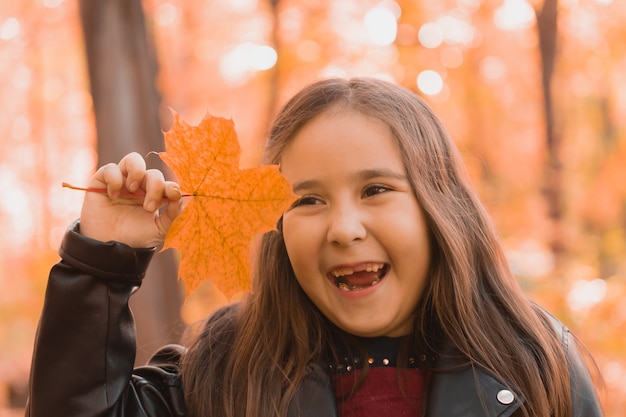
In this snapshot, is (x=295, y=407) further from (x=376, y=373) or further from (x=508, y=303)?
(x=508, y=303)

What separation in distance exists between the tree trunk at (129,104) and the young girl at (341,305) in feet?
9.32

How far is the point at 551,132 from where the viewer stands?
9938 mm

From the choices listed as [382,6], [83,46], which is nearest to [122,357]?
[83,46]

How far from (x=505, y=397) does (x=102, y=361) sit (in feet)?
3.55

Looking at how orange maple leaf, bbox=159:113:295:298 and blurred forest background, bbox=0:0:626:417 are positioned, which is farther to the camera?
blurred forest background, bbox=0:0:626:417

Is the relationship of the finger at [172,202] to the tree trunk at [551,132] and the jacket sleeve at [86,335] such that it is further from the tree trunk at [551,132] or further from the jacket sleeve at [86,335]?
the tree trunk at [551,132]

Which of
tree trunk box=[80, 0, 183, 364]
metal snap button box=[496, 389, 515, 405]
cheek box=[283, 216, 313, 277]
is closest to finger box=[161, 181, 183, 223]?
cheek box=[283, 216, 313, 277]

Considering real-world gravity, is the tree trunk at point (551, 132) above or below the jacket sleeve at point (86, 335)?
above

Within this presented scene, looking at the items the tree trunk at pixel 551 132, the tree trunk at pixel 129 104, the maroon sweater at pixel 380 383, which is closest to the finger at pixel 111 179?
the maroon sweater at pixel 380 383

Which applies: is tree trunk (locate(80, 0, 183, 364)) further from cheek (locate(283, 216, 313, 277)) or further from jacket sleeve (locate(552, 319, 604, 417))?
jacket sleeve (locate(552, 319, 604, 417))

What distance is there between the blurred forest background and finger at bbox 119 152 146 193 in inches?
126

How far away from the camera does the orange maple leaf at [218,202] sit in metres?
1.63

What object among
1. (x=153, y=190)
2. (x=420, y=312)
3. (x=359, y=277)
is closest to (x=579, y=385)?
(x=420, y=312)

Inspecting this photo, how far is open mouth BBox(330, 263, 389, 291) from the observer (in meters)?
1.92
